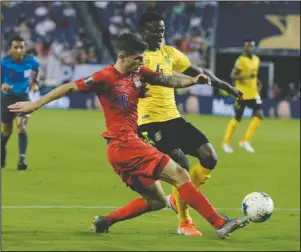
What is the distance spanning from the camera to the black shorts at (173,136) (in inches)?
406

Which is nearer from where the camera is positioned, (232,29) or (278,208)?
(278,208)

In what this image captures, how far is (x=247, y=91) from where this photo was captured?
22688 mm

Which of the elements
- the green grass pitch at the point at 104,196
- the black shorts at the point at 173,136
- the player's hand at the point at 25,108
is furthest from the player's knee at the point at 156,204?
the player's hand at the point at 25,108

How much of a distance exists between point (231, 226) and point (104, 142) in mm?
15330

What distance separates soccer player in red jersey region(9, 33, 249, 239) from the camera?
904 centimetres

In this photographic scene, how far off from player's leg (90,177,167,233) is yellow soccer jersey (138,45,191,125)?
1.07 metres

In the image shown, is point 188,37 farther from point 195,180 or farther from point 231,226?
point 231,226

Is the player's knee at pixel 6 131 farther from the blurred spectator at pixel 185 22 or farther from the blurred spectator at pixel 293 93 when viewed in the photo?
the blurred spectator at pixel 185 22

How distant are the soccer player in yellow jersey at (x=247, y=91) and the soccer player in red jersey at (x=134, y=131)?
498 inches

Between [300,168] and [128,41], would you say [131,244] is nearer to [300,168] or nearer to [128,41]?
[128,41]

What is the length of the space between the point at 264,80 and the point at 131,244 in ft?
98.0

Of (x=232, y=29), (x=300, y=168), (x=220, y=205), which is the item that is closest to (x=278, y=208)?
(x=220, y=205)

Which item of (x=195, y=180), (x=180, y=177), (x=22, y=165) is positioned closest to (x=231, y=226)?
(x=180, y=177)

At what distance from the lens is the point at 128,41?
9.01 metres
